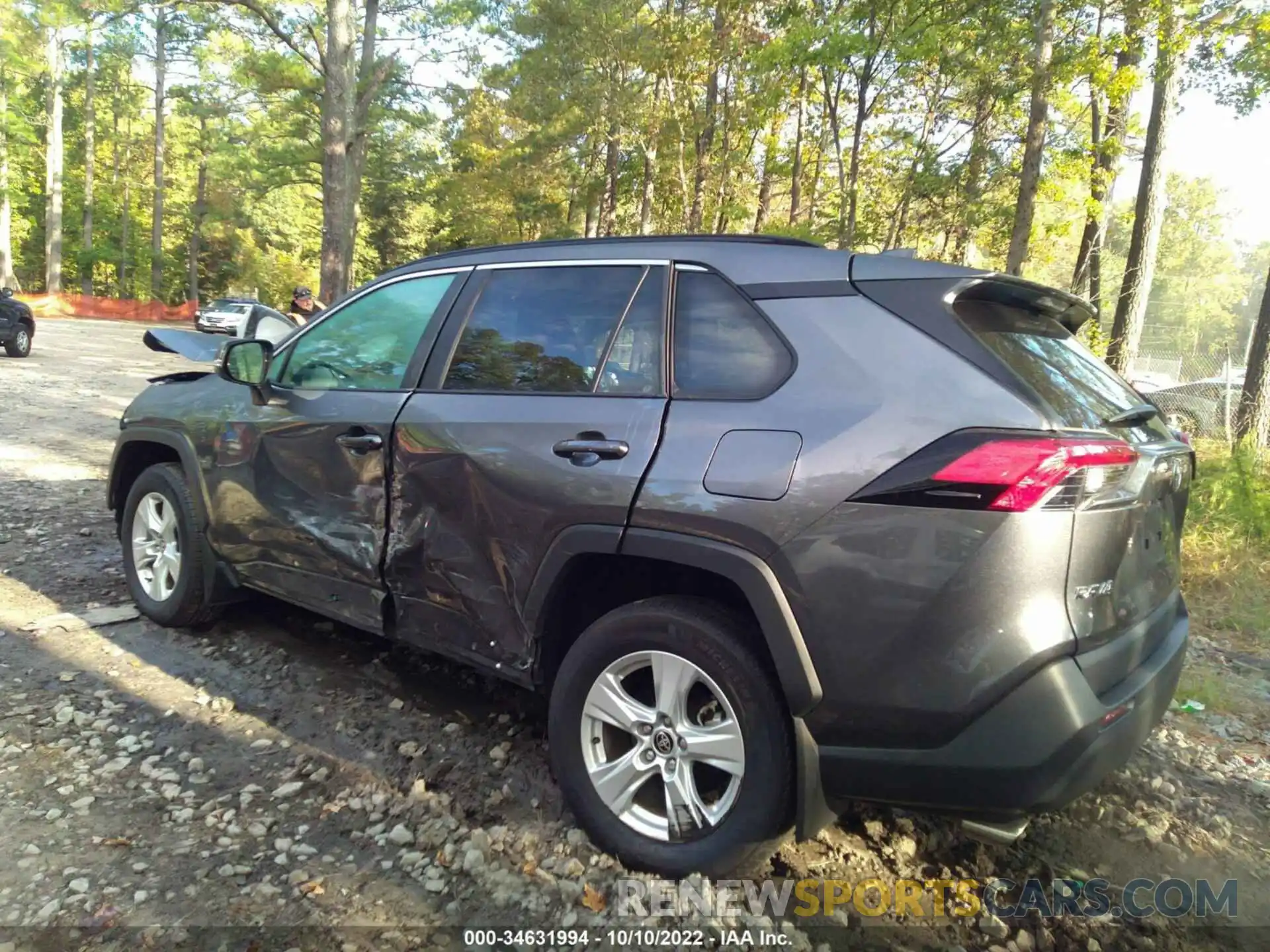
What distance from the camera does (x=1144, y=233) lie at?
10.2 metres

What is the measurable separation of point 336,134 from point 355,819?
1349 centimetres

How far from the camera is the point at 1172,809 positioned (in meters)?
2.91

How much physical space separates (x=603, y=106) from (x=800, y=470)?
18.1 meters

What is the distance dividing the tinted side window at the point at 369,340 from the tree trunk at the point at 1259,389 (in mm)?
8986

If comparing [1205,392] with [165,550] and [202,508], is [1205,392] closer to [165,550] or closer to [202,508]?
[202,508]

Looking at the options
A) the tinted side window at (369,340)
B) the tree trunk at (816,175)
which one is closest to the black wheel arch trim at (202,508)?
the tinted side window at (369,340)

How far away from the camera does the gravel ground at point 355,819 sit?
2.23 m

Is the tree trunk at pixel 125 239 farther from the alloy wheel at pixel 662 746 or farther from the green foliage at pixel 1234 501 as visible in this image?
the alloy wheel at pixel 662 746

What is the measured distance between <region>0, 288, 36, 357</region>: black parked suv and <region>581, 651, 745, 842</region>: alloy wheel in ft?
57.9

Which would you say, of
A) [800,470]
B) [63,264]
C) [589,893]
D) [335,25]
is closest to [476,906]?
[589,893]

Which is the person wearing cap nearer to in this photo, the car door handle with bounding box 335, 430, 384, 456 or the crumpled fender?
the crumpled fender

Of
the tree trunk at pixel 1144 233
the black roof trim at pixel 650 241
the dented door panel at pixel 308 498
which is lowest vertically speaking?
the dented door panel at pixel 308 498

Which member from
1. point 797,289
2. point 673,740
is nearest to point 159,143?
point 797,289

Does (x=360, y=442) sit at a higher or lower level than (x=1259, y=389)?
lower
